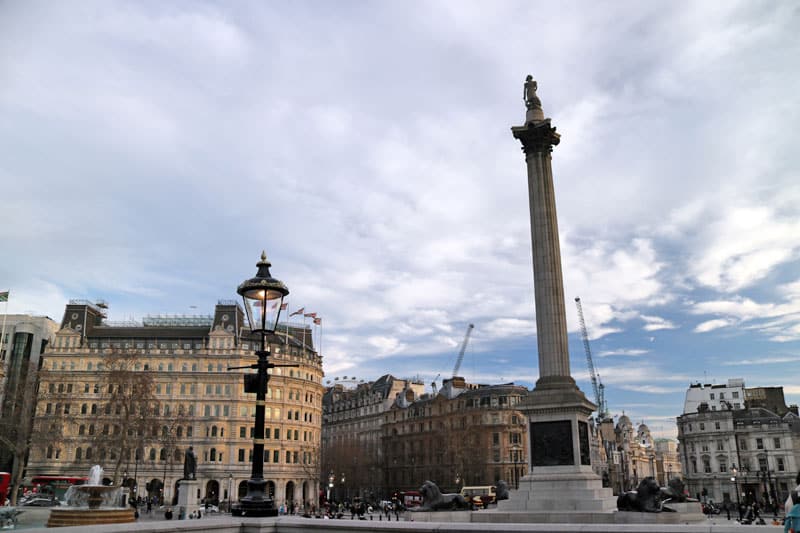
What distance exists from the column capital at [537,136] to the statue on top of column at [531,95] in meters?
2.00

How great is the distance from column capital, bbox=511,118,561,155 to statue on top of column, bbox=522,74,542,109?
1998mm

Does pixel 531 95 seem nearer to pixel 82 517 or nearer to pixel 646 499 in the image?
pixel 646 499

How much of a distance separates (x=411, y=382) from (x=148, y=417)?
66636mm

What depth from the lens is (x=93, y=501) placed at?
57.9ft

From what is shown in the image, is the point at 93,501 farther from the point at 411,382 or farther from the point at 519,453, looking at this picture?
the point at 411,382

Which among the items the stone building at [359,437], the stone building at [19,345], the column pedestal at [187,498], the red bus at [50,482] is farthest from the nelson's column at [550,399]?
the stone building at [359,437]

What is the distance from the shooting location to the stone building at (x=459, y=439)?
9244 cm

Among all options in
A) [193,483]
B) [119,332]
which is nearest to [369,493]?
[119,332]

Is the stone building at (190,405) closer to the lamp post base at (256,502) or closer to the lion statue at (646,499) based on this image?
the lion statue at (646,499)

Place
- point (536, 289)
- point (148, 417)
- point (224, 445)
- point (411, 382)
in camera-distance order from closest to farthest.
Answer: point (536, 289), point (148, 417), point (224, 445), point (411, 382)

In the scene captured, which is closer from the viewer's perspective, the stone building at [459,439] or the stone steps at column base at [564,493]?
the stone steps at column base at [564,493]

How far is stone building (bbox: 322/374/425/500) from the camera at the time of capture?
11675cm

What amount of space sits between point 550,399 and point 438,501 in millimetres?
7561

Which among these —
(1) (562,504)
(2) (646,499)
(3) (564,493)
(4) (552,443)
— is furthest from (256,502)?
(4) (552,443)
